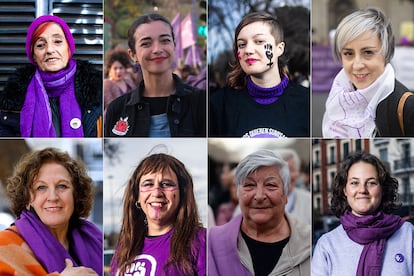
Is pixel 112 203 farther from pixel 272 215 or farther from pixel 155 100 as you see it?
pixel 272 215

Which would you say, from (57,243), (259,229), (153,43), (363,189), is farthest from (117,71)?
(363,189)

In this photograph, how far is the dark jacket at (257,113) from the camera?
5.69 meters

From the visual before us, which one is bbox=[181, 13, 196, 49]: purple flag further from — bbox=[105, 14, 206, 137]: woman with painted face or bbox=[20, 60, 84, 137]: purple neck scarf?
bbox=[20, 60, 84, 137]: purple neck scarf

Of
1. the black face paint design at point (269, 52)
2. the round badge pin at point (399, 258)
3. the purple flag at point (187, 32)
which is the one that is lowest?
the round badge pin at point (399, 258)

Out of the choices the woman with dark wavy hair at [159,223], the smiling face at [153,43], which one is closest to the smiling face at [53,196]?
the woman with dark wavy hair at [159,223]

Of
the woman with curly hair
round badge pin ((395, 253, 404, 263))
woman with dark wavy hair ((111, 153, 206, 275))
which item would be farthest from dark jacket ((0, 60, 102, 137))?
round badge pin ((395, 253, 404, 263))

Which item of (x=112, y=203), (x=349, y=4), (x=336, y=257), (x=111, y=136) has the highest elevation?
(x=349, y=4)

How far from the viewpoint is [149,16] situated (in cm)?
564

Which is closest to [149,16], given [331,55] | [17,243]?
[331,55]

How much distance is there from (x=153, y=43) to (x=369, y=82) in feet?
5.14

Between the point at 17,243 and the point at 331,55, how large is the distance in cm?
259

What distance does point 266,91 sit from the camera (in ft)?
18.6

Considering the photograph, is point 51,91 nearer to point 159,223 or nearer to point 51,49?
point 51,49

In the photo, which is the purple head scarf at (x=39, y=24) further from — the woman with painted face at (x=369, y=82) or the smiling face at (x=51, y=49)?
the woman with painted face at (x=369, y=82)
